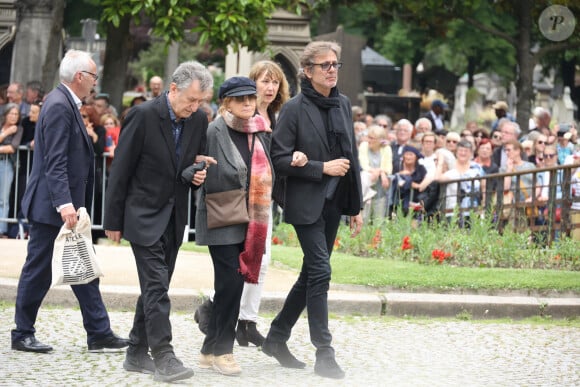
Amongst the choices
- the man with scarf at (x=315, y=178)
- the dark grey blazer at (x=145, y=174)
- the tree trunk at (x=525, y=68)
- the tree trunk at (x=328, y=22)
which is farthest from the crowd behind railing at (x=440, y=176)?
the tree trunk at (x=328, y=22)

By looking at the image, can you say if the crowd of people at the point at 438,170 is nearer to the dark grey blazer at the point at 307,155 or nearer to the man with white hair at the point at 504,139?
the man with white hair at the point at 504,139

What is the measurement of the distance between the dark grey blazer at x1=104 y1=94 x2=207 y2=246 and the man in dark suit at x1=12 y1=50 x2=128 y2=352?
1.73ft

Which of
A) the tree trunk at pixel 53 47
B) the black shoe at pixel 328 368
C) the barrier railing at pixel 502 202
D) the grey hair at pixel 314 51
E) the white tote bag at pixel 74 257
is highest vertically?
the tree trunk at pixel 53 47

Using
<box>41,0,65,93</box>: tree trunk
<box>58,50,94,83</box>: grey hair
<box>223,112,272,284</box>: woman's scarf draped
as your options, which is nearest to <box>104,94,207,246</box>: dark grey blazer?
<box>223,112,272,284</box>: woman's scarf draped

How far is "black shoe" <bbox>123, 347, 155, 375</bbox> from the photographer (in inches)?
302

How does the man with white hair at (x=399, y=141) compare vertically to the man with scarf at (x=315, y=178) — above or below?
above

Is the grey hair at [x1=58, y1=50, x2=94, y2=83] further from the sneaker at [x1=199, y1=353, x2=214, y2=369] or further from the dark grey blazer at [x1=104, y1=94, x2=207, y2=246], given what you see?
the sneaker at [x1=199, y1=353, x2=214, y2=369]

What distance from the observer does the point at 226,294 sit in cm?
770

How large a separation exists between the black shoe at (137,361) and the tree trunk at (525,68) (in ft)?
64.1

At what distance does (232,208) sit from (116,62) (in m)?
14.6

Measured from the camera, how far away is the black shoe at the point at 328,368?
7.60m

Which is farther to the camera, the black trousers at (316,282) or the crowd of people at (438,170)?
the crowd of people at (438,170)

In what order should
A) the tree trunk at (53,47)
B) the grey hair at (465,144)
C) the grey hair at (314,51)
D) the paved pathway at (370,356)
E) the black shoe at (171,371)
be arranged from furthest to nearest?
the tree trunk at (53,47), the grey hair at (465,144), the grey hair at (314,51), the paved pathway at (370,356), the black shoe at (171,371)

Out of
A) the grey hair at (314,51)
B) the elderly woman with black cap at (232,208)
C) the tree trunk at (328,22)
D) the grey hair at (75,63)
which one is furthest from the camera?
the tree trunk at (328,22)
